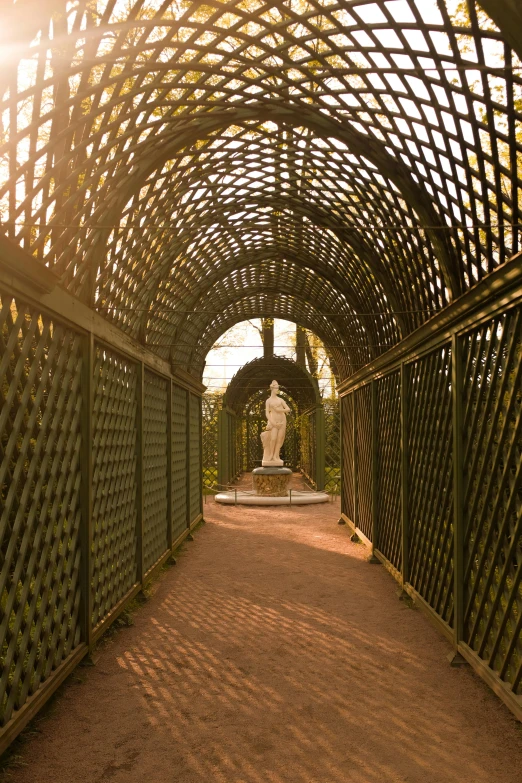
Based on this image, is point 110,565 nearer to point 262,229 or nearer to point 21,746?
point 21,746

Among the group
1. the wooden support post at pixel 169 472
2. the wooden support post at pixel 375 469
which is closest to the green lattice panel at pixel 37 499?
the wooden support post at pixel 169 472

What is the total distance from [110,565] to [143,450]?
5.17 feet

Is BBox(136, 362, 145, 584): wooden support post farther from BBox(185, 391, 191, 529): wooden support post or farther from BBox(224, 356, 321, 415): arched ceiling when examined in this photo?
BBox(224, 356, 321, 415): arched ceiling

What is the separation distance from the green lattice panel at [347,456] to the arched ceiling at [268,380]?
19.0 feet

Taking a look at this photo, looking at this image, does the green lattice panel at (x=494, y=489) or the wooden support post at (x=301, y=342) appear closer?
the green lattice panel at (x=494, y=489)

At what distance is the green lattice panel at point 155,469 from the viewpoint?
22.9ft

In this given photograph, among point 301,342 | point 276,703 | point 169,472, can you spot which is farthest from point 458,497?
point 301,342

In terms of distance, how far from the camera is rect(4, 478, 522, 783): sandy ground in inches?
121

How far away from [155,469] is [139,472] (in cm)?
109

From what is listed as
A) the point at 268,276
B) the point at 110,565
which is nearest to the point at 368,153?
the point at 110,565

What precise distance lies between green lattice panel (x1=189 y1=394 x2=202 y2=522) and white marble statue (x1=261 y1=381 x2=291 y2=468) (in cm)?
482

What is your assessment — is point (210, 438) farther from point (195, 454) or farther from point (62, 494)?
point (62, 494)

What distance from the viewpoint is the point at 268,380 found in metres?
24.5

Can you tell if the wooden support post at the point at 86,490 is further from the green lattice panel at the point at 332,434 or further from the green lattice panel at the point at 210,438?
the green lattice panel at the point at 210,438
